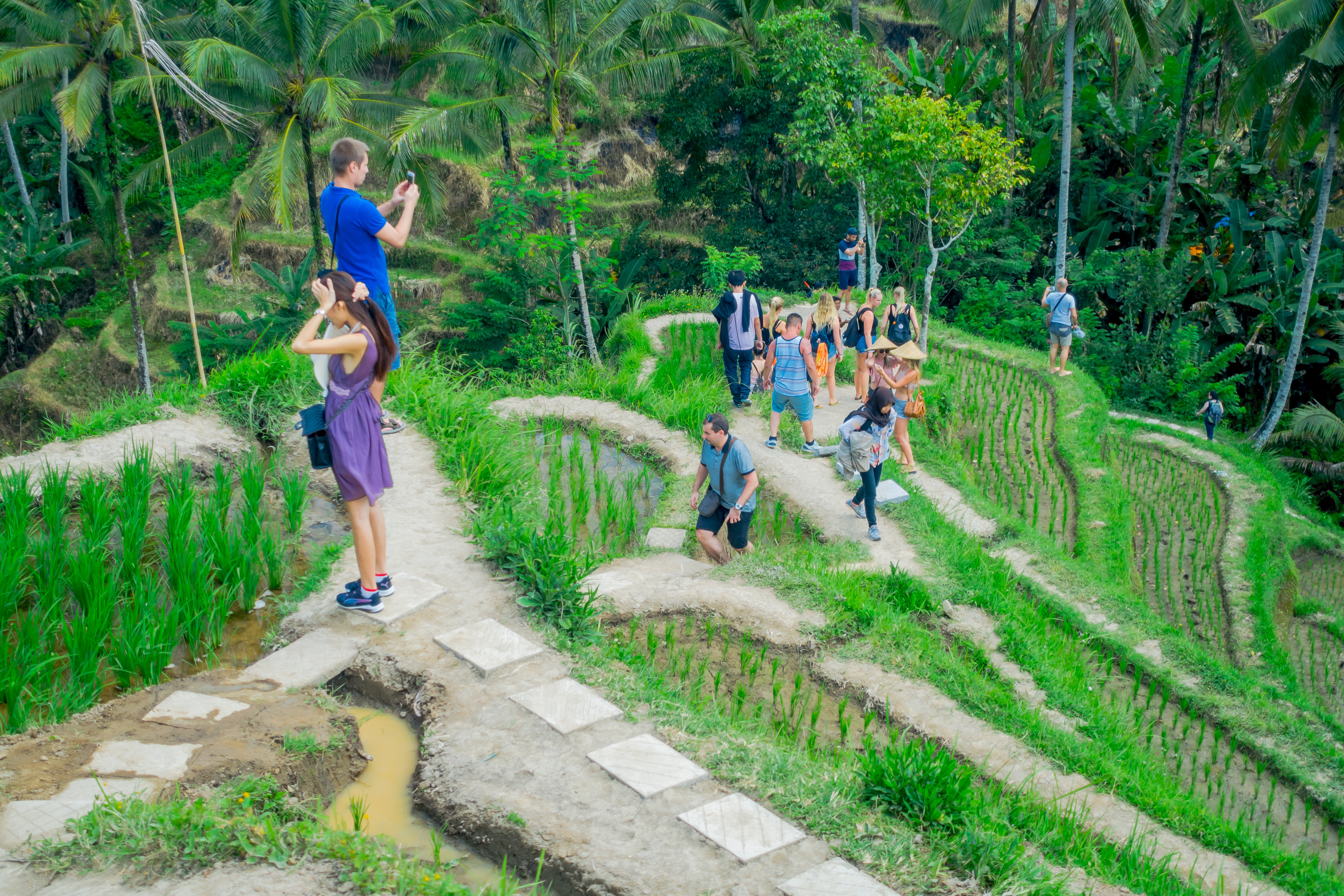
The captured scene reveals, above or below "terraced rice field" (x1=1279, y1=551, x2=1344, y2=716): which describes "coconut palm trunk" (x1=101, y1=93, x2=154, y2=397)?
above

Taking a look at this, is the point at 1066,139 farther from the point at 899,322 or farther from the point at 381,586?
the point at 381,586

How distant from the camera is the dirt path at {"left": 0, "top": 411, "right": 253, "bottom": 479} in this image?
734 cm

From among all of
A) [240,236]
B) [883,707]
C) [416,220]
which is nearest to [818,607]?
[883,707]

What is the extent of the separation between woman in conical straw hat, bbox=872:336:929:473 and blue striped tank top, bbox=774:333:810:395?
29.6 inches

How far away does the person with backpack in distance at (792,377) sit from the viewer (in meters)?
10.1

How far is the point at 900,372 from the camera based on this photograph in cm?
1003

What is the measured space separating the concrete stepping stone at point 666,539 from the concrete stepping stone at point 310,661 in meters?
3.41

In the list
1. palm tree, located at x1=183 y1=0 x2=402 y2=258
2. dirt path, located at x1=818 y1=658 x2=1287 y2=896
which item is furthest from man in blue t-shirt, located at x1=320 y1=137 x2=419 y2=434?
palm tree, located at x1=183 y1=0 x2=402 y2=258

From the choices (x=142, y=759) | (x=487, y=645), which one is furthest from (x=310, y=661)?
(x=142, y=759)

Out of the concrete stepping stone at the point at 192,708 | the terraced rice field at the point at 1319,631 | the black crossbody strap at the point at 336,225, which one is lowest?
the terraced rice field at the point at 1319,631

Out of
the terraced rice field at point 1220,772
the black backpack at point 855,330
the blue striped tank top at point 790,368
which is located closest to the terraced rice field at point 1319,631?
the terraced rice field at point 1220,772

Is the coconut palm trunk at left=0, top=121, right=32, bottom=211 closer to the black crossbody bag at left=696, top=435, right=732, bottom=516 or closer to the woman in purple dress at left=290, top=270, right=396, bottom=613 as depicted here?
the black crossbody bag at left=696, top=435, right=732, bottom=516

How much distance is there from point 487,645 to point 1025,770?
313 cm

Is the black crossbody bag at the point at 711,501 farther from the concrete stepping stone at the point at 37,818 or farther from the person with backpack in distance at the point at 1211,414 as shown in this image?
the person with backpack in distance at the point at 1211,414
